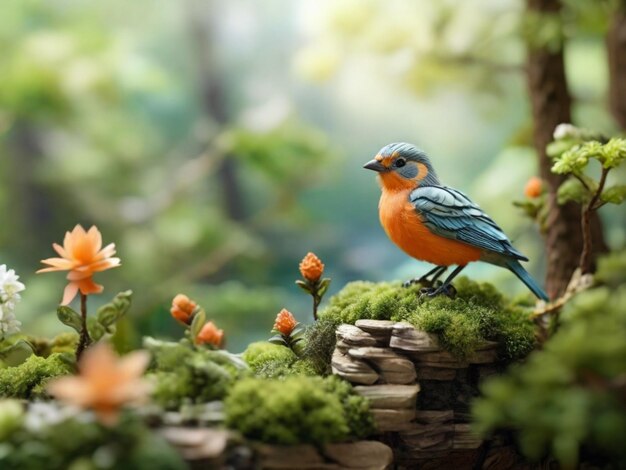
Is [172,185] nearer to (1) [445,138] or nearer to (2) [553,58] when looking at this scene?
(1) [445,138]

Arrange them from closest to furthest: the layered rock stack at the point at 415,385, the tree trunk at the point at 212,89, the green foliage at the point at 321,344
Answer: the layered rock stack at the point at 415,385 → the green foliage at the point at 321,344 → the tree trunk at the point at 212,89

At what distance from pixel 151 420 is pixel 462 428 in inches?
28.2

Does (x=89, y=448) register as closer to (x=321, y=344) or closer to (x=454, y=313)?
(x=321, y=344)

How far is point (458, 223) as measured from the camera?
1782 millimetres

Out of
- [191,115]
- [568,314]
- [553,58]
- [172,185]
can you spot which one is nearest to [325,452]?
[568,314]

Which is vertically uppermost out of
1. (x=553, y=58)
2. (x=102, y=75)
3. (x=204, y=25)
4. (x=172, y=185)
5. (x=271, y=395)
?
(x=204, y=25)

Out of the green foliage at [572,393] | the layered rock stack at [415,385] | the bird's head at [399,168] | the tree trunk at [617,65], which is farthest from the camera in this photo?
the tree trunk at [617,65]

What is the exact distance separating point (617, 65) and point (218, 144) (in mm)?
1876

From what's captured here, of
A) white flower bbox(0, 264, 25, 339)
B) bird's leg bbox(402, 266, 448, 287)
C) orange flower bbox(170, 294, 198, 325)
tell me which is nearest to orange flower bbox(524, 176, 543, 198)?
bird's leg bbox(402, 266, 448, 287)

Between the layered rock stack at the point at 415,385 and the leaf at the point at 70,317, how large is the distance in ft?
2.04

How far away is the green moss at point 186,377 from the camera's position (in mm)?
1429

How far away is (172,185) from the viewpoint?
3826 mm

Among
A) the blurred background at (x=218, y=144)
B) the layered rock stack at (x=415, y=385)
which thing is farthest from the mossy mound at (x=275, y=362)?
the blurred background at (x=218, y=144)

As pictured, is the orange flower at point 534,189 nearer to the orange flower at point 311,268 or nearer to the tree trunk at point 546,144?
the tree trunk at point 546,144
